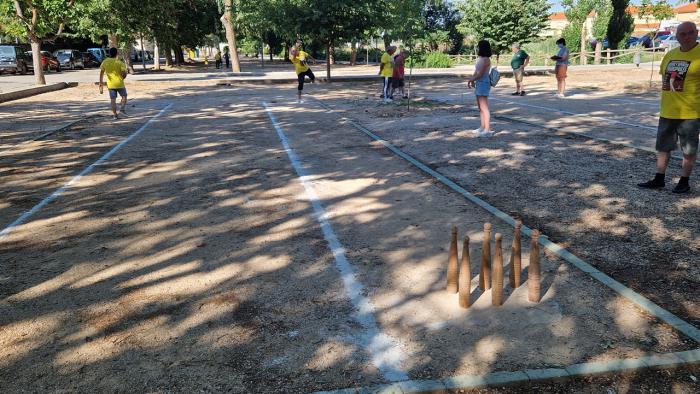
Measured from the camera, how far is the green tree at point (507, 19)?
36.9m

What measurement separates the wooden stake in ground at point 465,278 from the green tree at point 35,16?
23.1 m

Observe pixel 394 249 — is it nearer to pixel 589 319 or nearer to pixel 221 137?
pixel 589 319

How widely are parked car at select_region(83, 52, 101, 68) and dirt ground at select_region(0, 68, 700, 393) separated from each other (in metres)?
44.5

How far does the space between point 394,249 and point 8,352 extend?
10.3ft

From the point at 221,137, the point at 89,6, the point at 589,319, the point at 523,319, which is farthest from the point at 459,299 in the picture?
the point at 89,6

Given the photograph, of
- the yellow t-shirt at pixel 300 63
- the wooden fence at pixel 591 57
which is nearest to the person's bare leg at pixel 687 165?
the yellow t-shirt at pixel 300 63

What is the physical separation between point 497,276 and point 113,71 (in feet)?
43.5

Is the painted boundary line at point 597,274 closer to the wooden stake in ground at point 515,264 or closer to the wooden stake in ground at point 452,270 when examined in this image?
the wooden stake in ground at point 515,264

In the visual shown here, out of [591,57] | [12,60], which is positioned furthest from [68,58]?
[591,57]

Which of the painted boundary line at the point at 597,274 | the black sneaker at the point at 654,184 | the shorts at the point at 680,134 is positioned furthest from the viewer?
the black sneaker at the point at 654,184

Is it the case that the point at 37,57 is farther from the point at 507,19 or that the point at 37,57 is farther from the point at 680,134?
the point at 507,19

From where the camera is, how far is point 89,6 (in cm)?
2350

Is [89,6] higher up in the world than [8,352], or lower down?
higher up

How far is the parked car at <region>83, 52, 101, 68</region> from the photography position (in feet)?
161
